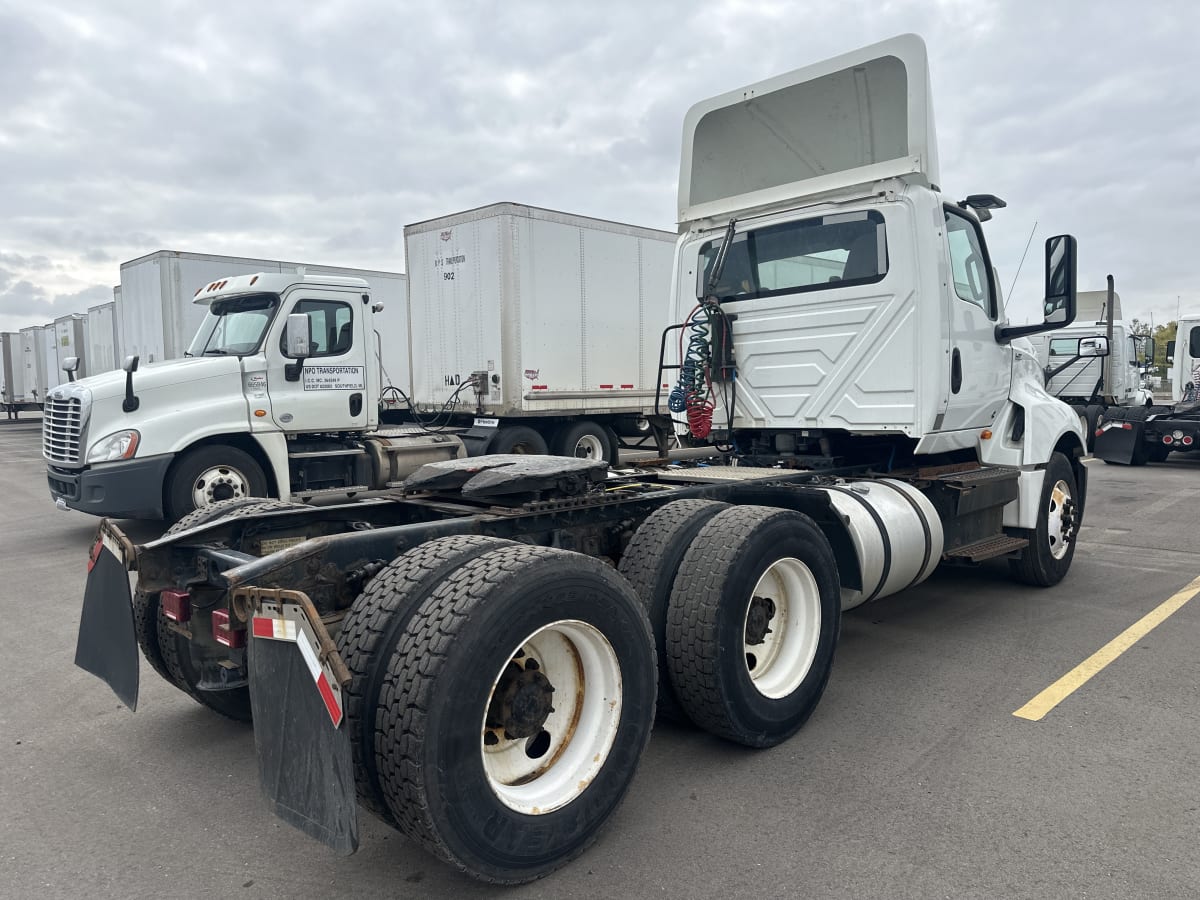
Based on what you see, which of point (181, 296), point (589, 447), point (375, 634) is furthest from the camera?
point (181, 296)

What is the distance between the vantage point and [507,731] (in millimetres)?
2840

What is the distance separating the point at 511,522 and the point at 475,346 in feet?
26.0

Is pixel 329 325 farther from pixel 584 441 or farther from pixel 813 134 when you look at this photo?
pixel 813 134

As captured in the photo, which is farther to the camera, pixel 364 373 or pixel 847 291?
pixel 364 373

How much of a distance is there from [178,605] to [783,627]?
257 cm

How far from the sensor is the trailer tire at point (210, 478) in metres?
8.55

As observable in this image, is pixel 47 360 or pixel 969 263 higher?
pixel 47 360

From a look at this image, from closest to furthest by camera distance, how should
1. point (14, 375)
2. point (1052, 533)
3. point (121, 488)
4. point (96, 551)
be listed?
point (96, 551)
point (1052, 533)
point (121, 488)
point (14, 375)

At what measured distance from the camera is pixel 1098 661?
489 centimetres

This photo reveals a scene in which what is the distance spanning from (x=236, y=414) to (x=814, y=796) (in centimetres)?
742

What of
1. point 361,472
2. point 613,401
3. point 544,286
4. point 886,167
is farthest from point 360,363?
point 886,167

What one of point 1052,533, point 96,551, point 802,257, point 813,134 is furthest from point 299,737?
point 1052,533

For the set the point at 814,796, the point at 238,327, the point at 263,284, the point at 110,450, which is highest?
the point at 263,284

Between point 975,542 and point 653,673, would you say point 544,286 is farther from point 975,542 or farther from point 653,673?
point 653,673
